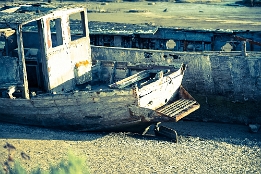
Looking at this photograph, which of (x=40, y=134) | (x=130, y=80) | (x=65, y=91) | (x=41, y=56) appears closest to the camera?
(x=40, y=134)

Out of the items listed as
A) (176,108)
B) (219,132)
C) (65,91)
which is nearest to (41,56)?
(65,91)

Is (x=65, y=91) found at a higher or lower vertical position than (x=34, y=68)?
lower

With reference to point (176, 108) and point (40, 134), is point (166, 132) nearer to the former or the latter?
point (176, 108)

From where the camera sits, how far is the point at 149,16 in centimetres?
2878

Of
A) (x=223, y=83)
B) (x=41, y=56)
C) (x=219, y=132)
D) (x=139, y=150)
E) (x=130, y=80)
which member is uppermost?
(x=41, y=56)

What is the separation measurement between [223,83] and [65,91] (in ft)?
13.2

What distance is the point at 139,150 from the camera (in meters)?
10.1

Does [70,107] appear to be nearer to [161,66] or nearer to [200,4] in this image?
[161,66]

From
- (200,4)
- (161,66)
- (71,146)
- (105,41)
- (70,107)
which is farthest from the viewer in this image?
(200,4)

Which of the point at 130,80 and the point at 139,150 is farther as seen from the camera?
the point at 130,80

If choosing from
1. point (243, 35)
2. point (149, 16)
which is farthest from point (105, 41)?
point (149, 16)

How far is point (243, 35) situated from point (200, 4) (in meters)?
18.6

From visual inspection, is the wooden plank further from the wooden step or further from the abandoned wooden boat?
the wooden step

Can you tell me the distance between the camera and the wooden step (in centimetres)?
1070
